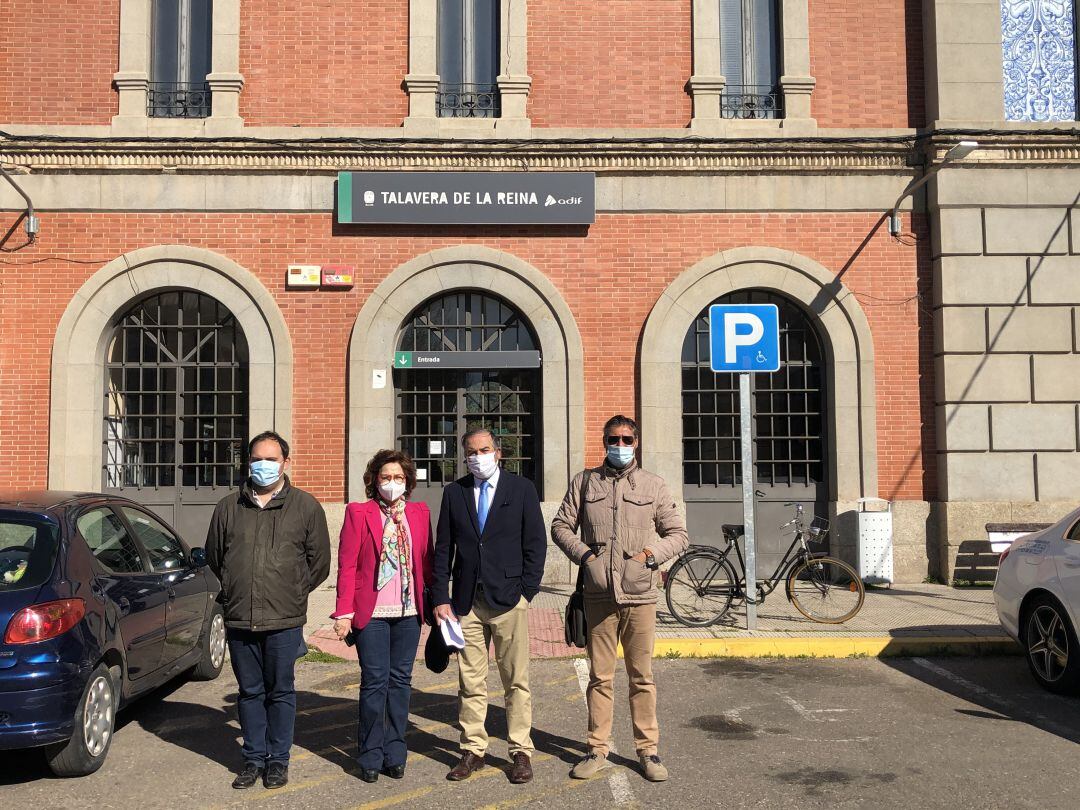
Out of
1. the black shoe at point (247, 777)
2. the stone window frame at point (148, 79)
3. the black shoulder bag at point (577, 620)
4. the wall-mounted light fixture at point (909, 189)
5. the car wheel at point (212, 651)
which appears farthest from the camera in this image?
the stone window frame at point (148, 79)

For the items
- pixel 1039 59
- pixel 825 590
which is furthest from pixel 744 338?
pixel 1039 59

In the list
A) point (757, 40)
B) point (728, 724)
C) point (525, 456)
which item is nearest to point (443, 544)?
point (728, 724)

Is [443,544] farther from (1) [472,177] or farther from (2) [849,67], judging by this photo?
(2) [849,67]

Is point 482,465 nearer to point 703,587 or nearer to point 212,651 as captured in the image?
point 212,651

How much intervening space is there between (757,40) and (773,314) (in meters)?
5.48

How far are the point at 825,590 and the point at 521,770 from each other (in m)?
5.16

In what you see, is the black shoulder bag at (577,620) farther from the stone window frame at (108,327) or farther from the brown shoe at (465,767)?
the stone window frame at (108,327)

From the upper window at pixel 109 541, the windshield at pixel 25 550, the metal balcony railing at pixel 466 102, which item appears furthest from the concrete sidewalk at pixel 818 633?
the metal balcony railing at pixel 466 102

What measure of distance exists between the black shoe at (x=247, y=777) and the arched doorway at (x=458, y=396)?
7.18 metres

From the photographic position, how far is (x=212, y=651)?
7340mm

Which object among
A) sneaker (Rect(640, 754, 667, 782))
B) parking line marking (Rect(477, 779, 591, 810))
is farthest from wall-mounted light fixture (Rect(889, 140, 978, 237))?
parking line marking (Rect(477, 779, 591, 810))

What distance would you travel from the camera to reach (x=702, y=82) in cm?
1218

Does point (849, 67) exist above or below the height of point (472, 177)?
above

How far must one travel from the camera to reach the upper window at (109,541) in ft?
18.6
